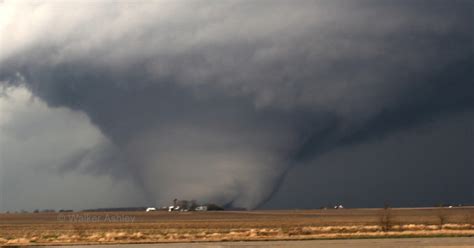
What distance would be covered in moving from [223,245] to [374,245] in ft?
36.8

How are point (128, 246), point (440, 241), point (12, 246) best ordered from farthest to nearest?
point (12, 246)
point (128, 246)
point (440, 241)

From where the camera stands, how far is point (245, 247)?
39656 millimetres

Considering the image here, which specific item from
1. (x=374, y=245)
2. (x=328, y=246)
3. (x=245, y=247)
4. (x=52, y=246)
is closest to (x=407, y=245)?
(x=374, y=245)

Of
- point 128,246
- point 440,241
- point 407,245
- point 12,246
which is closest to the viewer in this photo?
point 407,245

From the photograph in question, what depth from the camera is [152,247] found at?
42.2 m

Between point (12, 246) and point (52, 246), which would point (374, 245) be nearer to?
point (52, 246)

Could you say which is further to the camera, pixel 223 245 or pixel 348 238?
pixel 348 238

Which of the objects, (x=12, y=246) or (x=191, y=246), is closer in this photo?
(x=191, y=246)

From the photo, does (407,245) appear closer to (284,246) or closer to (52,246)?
(284,246)

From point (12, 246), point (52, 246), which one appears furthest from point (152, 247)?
point (12, 246)

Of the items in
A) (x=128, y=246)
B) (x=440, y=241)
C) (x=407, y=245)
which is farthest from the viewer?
(x=128, y=246)

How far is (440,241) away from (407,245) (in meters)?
4.22

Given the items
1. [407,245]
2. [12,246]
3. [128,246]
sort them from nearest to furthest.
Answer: [407,245], [128,246], [12,246]

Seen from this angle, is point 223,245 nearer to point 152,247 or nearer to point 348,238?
point 152,247
